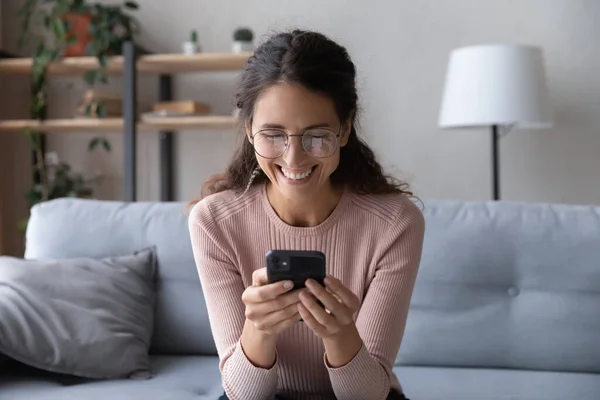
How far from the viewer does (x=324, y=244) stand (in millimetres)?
1191

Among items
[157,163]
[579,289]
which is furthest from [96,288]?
[157,163]

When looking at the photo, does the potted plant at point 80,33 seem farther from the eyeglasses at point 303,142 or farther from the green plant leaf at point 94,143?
the eyeglasses at point 303,142

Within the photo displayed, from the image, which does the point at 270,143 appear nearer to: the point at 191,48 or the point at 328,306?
the point at 328,306

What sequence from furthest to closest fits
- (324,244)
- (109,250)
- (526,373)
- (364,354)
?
1. (109,250)
2. (526,373)
3. (324,244)
4. (364,354)

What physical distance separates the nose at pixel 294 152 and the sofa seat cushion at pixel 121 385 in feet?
2.09

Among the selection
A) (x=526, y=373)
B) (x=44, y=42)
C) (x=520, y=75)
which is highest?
(x=44, y=42)

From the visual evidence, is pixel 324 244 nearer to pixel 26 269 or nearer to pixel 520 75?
pixel 26 269

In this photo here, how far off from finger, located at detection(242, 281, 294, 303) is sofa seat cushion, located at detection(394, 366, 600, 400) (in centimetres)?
60

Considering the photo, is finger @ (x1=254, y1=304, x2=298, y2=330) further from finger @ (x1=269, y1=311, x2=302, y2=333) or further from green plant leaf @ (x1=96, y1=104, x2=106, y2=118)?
green plant leaf @ (x1=96, y1=104, x2=106, y2=118)

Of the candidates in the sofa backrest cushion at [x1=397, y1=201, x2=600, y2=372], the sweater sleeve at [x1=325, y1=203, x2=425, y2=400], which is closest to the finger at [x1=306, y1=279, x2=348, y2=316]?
the sweater sleeve at [x1=325, y1=203, x2=425, y2=400]

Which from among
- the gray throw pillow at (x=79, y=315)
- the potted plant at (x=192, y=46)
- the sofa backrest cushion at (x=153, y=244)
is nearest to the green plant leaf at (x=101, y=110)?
the potted plant at (x=192, y=46)

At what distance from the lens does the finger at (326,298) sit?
96 centimetres

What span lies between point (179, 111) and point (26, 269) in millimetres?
1156

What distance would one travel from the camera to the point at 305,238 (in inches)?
47.1
